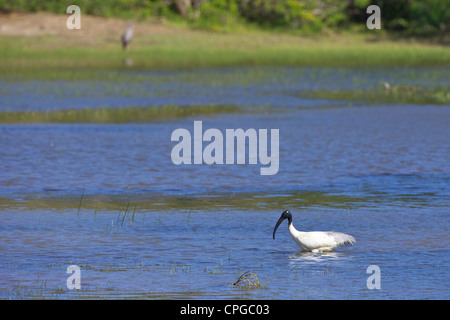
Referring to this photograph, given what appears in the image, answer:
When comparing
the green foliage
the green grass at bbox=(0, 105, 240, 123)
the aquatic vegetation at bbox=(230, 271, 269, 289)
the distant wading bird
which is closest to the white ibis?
the aquatic vegetation at bbox=(230, 271, 269, 289)

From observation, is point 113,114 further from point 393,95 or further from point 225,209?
point 225,209

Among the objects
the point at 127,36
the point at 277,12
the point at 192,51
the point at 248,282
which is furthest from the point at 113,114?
the point at 277,12

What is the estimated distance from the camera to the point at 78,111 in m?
21.6

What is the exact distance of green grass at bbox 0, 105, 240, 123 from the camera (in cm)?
2022

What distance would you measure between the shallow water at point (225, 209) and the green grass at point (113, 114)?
0.95 m

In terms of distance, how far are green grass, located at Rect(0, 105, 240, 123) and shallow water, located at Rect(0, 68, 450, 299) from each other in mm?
950

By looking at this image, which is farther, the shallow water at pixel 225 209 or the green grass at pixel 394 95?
the green grass at pixel 394 95

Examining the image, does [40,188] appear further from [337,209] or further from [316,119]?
[316,119]

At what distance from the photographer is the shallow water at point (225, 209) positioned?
8.69 metres

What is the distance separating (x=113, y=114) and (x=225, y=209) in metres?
9.77

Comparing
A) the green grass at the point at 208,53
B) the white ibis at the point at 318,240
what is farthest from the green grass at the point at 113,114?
the white ibis at the point at 318,240

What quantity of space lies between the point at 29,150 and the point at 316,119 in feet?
21.1

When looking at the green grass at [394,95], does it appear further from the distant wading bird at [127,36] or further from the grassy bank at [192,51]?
the distant wading bird at [127,36]

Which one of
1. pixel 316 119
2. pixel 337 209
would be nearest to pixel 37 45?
Answer: pixel 316 119
